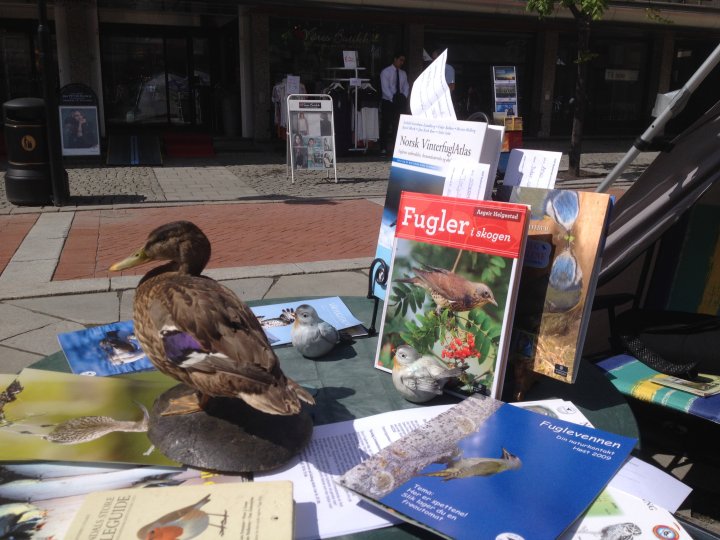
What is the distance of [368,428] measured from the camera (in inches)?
55.8

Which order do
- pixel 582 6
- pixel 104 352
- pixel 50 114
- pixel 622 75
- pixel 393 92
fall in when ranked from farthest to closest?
pixel 622 75, pixel 393 92, pixel 582 6, pixel 50 114, pixel 104 352

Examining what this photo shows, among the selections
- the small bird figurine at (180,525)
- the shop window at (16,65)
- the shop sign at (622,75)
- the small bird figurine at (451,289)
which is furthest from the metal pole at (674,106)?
the shop sign at (622,75)

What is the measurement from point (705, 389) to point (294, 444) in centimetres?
178

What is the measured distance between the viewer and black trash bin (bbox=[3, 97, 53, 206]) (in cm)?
782

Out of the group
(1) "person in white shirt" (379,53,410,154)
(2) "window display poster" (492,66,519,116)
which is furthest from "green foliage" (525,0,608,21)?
(1) "person in white shirt" (379,53,410,154)

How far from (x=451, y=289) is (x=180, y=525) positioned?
0.88 meters

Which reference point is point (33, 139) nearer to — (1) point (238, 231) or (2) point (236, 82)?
(1) point (238, 231)

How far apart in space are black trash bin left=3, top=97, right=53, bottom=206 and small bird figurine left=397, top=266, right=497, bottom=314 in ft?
24.8

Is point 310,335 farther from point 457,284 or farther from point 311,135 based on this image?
point 311,135

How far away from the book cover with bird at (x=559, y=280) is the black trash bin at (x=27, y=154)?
774 centimetres

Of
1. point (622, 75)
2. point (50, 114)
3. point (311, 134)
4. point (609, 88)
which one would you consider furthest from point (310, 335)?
point (622, 75)

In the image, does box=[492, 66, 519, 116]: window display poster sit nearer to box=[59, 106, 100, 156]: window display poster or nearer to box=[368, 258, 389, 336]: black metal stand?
box=[59, 106, 100, 156]: window display poster

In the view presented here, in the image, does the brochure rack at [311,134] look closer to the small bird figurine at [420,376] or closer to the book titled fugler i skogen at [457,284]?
the book titled fugler i skogen at [457,284]

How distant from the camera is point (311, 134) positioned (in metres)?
10.3
